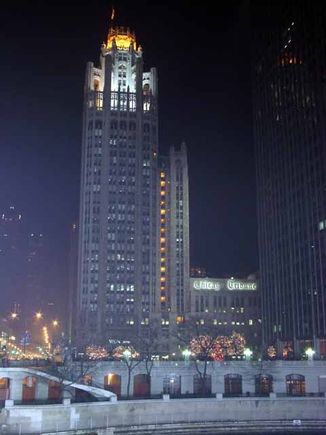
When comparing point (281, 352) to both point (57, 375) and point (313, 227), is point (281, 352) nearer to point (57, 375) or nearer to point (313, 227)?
point (313, 227)

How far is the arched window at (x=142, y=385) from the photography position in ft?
324

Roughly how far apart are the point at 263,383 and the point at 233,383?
560 cm

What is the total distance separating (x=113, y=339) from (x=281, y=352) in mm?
Answer: 61984

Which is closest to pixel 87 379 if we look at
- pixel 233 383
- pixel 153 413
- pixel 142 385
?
pixel 142 385

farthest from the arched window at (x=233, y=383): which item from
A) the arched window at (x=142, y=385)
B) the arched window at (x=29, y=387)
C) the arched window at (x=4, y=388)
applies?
the arched window at (x=4, y=388)

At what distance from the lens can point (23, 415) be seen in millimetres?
74438

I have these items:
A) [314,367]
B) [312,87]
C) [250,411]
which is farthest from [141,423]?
[312,87]

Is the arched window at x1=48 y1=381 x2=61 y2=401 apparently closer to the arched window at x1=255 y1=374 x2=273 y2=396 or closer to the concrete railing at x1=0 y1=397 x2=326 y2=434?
the concrete railing at x1=0 y1=397 x2=326 y2=434

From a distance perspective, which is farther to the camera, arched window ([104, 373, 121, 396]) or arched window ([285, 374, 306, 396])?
arched window ([285, 374, 306, 396])

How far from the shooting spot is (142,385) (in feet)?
330

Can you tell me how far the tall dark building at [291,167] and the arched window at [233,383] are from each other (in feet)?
149

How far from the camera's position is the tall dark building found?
150375 millimetres

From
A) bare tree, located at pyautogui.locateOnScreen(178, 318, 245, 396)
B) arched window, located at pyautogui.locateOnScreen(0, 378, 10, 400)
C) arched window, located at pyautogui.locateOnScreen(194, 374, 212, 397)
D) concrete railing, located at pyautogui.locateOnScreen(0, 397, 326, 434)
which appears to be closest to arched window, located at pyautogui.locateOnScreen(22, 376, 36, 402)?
arched window, located at pyautogui.locateOnScreen(0, 378, 10, 400)

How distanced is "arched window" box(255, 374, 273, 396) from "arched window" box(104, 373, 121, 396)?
23.9 m
